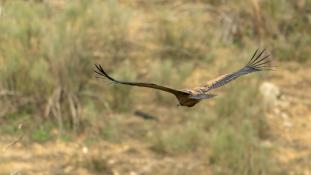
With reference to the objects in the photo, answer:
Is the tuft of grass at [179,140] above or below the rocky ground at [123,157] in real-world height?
above

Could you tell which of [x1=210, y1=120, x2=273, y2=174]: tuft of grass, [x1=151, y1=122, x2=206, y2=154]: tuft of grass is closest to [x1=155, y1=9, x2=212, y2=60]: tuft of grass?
[x1=151, y1=122, x2=206, y2=154]: tuft of grass

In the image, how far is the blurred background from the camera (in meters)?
6.10

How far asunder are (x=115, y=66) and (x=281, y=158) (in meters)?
2.09

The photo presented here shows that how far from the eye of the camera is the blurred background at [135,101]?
20.0 feet

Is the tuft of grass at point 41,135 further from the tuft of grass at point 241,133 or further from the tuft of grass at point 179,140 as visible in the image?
the tuft of grass at point 241,133

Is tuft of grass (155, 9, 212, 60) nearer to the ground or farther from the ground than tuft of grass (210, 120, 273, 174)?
farther from the ground

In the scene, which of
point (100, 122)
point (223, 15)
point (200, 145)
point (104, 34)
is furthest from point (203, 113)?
point (223, 15)

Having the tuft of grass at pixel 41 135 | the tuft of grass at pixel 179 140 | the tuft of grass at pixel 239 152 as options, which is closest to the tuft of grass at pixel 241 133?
the tuft of grass at pixel 239 152

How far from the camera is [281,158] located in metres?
6.48

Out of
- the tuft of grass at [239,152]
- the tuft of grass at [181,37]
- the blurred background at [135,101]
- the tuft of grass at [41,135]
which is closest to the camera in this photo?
the tuft of grass at [239,152]

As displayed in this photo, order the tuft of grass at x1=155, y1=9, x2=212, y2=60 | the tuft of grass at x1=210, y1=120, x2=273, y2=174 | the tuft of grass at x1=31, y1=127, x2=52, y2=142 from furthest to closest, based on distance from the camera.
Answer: the tuft of grass at x1=155, y1=9, x2=212, y2=60
the tuft of grass at x1=31, y1=127, x2=52, y2=142
the tuft of grass at x1=210, y1=120, x2=273, y2=174

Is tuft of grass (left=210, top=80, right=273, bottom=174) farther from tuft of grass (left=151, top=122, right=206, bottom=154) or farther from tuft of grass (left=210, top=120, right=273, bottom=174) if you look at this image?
tuft of grass (left=151, top=122, right=206, bottom=154)

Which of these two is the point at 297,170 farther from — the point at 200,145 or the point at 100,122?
the point at 100,122

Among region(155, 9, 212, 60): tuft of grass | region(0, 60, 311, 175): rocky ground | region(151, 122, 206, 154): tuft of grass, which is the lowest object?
region(0, 60, 311, 175): rocky ground
